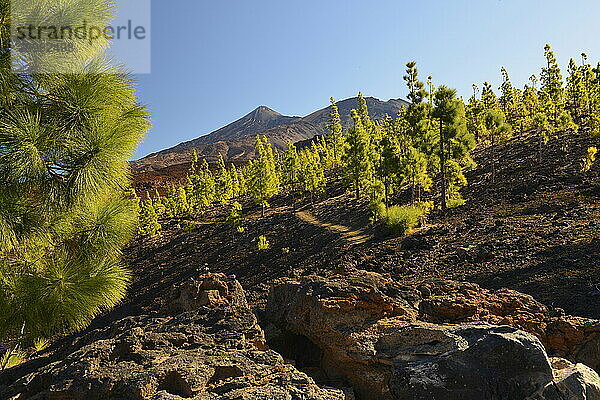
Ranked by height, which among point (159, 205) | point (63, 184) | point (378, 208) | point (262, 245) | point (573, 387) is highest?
point (63, 184)

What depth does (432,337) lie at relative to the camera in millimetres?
3912

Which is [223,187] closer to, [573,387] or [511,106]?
[511,106]

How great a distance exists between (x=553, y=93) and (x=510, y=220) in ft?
63.4

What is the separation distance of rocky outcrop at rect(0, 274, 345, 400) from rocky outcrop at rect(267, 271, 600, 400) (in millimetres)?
655

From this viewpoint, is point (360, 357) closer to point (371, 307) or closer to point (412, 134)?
point (371, 307)

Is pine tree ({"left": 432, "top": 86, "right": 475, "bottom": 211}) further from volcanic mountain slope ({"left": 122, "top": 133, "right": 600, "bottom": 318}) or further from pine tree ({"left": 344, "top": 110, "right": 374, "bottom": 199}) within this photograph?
pine tree ({"left": 344, "top": 110, "right": 374, "bottom": 199})

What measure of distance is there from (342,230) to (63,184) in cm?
2185

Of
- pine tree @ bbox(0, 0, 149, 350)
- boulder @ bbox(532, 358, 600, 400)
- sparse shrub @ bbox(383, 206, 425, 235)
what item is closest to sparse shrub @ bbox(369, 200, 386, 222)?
sparse shrub @ bbox(383, 206, 425, 235)

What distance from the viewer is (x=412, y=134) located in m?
23.0

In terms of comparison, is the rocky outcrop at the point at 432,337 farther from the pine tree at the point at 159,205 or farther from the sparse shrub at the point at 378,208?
the pine tree at the point at 159,205

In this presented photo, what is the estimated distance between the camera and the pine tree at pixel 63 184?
14.3ft

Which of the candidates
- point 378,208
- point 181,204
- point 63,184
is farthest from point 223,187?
point 63,184

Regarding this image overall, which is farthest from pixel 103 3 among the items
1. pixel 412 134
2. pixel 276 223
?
pixel 276 223

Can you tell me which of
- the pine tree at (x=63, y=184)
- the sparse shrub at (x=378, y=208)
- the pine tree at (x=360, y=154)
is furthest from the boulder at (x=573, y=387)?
the pine tree at (x=360, y=154)
